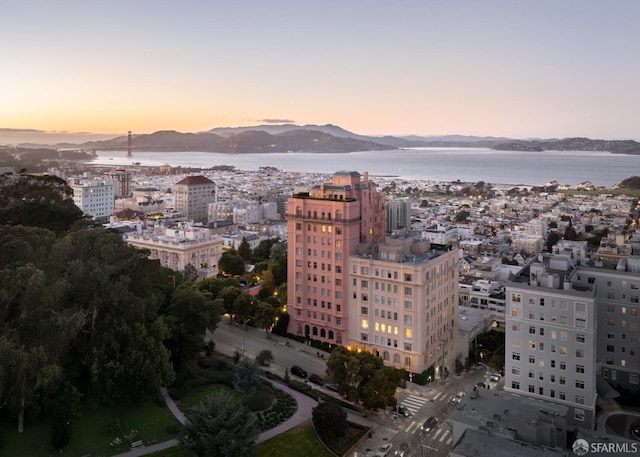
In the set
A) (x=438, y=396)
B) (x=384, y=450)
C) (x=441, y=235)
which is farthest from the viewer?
(x=441, y=235)

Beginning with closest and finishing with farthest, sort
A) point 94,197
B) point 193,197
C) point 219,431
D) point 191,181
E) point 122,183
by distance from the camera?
point 219,431 → point 94,197 → point 191,181 → point 193,197 → point 122,183

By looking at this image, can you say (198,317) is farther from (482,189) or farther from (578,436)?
(482,189)

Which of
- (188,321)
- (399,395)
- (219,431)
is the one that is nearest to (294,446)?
(219,431)

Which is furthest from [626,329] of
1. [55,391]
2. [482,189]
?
[482,189]

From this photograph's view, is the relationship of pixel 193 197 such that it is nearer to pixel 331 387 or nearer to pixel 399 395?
pixel 331 387

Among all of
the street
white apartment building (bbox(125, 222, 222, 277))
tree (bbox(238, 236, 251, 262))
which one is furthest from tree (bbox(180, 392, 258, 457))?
tree (bbox(238, 236, 251, 262))

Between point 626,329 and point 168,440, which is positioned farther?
point 626,329
